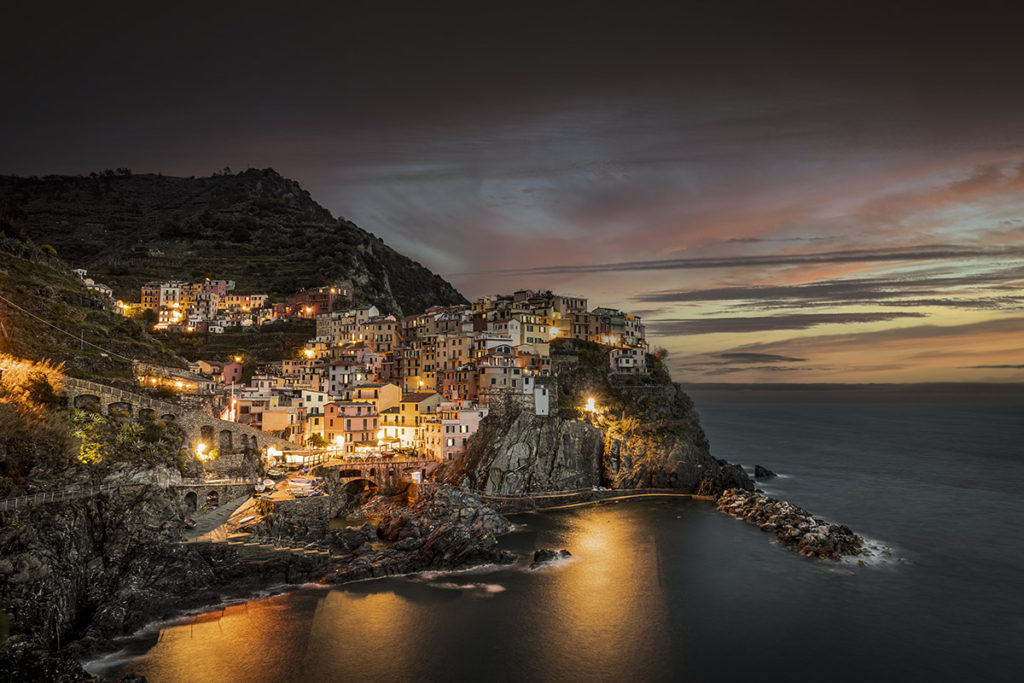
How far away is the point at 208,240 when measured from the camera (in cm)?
13112

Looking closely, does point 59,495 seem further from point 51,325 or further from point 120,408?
point 51,325

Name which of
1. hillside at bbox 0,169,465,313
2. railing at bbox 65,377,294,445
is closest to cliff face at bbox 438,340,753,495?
railing at bbox 65,377,294,445

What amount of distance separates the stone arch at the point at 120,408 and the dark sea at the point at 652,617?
628 inches

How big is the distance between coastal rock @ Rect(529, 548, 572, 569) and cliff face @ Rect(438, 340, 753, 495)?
13489 millimetres

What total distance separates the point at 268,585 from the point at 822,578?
33.4m

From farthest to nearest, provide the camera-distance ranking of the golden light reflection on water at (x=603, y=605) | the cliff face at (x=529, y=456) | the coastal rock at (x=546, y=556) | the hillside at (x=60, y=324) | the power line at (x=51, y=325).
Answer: the cliff face at (x=529, y=456)
the power line at (x=51, y=325)
the hillside at (x=60, y=324)
the coastal rock at (x=546, y=556)
the golden light reflection on water at (x=603, y=605)

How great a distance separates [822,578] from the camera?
3653 cm

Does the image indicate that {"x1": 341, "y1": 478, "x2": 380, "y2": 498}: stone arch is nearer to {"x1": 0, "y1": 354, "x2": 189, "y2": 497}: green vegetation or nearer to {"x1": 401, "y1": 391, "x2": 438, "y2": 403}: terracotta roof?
{"x1": 401, "y1": 391, "x2": 438, "y2": 403}: terracotta roof

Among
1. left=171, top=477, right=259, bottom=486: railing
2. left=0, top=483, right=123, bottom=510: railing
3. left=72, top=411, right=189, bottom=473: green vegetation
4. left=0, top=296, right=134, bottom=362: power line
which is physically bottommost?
left=171, top=477, right=259, bottom=486: railing

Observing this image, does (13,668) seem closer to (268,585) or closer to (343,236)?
(268,585)

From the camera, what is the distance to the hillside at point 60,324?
4241 cm

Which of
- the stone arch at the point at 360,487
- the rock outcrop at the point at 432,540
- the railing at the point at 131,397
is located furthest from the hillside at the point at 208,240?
the rock outcrop at the point at 432,540

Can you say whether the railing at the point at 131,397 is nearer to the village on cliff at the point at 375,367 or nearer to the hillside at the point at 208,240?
Answer: the village on cliff at the point at 375,367

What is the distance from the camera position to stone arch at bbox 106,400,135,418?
37438 mm
